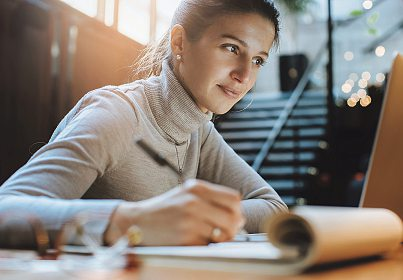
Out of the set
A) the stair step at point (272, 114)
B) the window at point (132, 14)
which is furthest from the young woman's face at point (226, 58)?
the stair step at point (272, 114)

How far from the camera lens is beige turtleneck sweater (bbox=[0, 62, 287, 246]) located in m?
0.98

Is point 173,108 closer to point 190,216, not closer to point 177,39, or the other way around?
point 177,39

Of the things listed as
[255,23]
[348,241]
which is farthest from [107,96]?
[348,241]

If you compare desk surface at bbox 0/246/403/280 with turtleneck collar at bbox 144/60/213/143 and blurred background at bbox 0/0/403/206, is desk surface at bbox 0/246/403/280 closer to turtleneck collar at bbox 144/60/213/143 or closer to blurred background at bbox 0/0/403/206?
turtleneck collar at bbox 144/60/213/143

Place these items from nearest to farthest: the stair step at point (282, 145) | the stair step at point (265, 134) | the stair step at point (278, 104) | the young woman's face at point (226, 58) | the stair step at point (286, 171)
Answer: the young woman's face at point (226, 58) < the stair step at point (286, 171) < the stair step at point (282, 145) < the stair step at point (265, 134) < the stair step at point (278, 104)

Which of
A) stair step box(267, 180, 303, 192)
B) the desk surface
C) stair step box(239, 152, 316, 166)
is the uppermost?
the desk surface

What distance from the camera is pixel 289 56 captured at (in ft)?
26.9

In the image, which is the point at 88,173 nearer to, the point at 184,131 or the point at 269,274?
the point at 184,131

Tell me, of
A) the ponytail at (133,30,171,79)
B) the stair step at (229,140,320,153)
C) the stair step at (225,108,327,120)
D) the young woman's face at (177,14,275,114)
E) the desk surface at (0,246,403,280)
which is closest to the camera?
the desk surface at (0,246,403,280)

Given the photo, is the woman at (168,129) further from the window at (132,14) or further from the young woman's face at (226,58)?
the window at (132,14)

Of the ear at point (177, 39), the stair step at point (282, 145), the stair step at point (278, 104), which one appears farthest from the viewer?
the stair step at point (278, 104)

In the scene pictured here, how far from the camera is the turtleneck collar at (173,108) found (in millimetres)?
1469

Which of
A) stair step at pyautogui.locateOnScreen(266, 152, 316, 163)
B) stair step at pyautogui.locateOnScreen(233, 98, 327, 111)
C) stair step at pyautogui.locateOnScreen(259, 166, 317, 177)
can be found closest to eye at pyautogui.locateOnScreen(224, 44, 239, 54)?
stair step at pyautogui.locateOnScreen(259, 166, 317, 177)

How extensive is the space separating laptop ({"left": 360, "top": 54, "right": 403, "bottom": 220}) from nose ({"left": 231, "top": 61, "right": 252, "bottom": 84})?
465 mm
